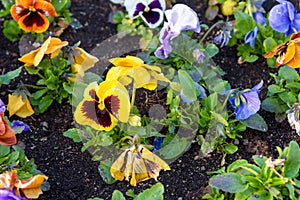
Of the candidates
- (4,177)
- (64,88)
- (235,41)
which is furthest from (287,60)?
(4,177)

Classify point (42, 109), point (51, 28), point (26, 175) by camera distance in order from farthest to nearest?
point (51, 28) < point (42, 109) < point (26, 175)

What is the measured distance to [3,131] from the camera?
2660 mm

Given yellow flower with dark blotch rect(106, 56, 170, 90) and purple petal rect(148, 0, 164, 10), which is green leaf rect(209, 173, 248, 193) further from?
purple petal rect(148, 0, 164, 10)

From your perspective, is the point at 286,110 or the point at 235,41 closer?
the point at 286,110

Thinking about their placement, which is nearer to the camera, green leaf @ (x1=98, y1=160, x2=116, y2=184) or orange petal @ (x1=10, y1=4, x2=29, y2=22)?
green leaf @ (x1=98, y1=160, x2=116, y2=184)

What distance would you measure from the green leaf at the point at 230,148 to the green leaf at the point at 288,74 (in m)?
0.39

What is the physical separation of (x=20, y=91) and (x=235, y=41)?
1107 mm

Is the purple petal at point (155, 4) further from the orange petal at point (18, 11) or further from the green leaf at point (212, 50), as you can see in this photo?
the orange petal at point (18, 11)

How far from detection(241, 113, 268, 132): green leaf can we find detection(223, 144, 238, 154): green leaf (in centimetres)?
11

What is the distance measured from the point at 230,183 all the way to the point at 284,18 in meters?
1.04

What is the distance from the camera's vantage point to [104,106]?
2.82m

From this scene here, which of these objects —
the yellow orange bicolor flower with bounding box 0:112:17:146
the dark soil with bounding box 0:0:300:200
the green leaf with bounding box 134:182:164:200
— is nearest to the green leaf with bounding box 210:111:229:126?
the dark soil with bounding box 0:0:300:200

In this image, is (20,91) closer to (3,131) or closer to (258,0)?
(3,131)

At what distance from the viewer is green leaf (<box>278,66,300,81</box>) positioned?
10.3ft
